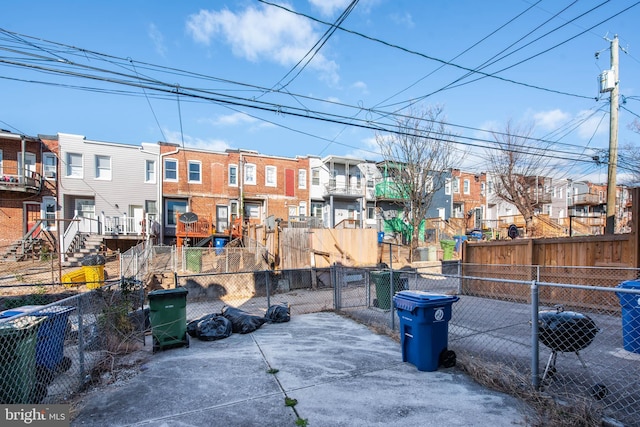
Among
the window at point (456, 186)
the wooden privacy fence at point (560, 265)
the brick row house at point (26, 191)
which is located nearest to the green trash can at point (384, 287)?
the wooden privacy fence at point (560, 265)

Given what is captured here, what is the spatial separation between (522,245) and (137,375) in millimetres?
10302

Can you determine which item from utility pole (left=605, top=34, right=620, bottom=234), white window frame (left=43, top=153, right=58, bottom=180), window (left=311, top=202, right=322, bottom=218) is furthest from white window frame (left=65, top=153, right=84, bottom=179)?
utility pole (left=605, top=34, right=620, bottom=234)

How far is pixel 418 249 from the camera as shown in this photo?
68.3 ft

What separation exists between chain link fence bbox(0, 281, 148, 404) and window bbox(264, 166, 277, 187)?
60.6ft

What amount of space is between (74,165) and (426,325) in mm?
23102

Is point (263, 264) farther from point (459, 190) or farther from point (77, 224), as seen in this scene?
point (459, 190)

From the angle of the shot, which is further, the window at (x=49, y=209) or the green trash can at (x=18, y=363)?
the window at (x=49, y=209)

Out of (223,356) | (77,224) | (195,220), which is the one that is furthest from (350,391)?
(77,224)

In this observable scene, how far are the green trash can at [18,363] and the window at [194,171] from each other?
20.6 metres

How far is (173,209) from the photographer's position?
22422 mm

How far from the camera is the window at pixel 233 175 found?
24000 mm

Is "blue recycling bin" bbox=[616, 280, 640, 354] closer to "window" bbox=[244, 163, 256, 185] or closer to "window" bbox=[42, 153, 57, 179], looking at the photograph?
"window" bbox=[244, 163, 256, 185]

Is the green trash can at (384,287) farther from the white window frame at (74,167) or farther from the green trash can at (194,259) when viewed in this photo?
the white window frame at (74,167)

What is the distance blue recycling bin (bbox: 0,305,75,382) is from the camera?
3.92 m
